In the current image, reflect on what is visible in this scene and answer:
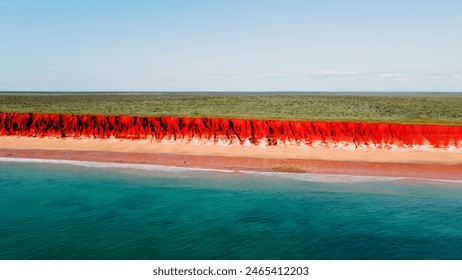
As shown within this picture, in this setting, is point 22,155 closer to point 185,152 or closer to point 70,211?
point 185,152

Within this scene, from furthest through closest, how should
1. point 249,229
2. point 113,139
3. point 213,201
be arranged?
point 113,139 → point 213,201 → point 249,229

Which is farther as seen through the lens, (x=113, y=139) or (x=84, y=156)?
(x=113, y=139)

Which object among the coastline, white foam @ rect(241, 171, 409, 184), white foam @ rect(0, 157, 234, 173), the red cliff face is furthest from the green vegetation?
white foam @ rect(0, 157, 234, 173)

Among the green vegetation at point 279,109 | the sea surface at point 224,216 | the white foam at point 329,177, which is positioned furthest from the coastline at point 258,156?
the green vegetation at point 279,109

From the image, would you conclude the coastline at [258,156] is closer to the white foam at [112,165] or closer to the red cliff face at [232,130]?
the white foam at [112,165]

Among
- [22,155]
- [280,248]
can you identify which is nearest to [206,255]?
[280,248]

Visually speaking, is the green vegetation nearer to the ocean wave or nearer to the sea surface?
the ocean wave

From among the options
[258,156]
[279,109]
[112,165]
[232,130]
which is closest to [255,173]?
[258,156]
